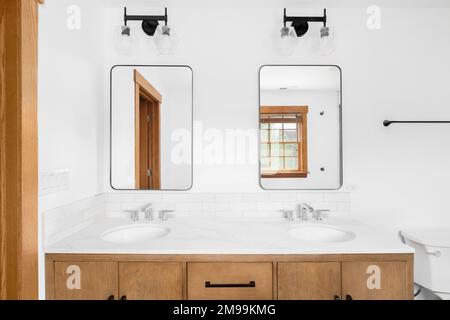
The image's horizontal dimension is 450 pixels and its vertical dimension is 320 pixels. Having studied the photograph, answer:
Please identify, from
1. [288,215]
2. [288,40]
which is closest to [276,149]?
[288,215]

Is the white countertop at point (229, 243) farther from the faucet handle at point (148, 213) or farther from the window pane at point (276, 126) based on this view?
the window pane at point (276, 126)

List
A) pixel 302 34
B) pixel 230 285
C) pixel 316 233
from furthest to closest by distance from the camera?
1. pixel 302 34
2. pixel 316 233
3. pixel 230 285

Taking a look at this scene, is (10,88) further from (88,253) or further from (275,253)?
(275,253)

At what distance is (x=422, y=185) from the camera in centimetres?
179

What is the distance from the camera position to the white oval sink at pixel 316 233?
1586mm

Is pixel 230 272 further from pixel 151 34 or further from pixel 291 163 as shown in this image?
pixel 151 34

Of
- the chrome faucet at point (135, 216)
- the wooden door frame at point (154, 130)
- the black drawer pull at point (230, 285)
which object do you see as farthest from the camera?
the wooden door frame at point (154, 130)

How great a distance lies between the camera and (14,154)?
41.0 inches

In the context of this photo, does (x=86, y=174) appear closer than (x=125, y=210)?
Yes

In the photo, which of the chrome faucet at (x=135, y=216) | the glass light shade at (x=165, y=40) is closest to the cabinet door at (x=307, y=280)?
the chrome faucet at (x=135, y=216)

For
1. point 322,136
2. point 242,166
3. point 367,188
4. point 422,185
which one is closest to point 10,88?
point 242,166

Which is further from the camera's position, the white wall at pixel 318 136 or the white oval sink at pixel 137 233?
the white wall at pixel 318 136

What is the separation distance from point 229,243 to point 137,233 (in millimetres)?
678

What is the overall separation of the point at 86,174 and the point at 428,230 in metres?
2.23
